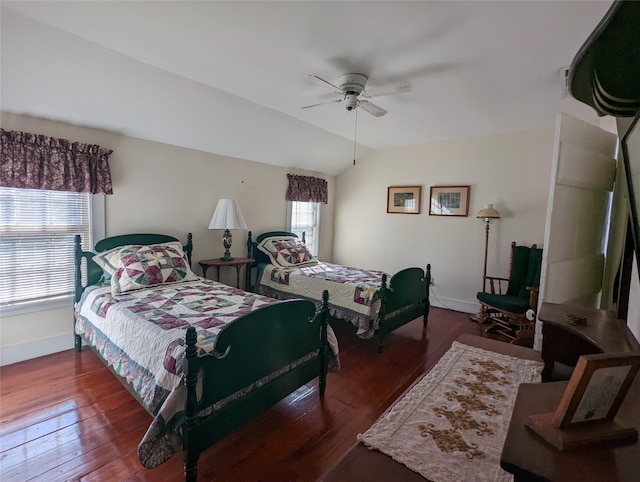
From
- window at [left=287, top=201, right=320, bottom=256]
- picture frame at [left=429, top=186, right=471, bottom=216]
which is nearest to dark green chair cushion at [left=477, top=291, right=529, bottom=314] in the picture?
picture frame at [left=429, top=186, right=471, bottom=216]

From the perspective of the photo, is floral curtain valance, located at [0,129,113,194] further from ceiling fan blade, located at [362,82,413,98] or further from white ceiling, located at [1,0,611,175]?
ceiling fan blade, located at [362,82,413,98]

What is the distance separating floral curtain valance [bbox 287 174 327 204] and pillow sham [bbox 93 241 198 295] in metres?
2.19

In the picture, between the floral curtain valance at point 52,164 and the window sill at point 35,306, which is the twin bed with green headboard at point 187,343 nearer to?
the window sill at point 35,306

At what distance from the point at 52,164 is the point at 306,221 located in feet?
11.4

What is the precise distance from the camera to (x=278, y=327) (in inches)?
77.4

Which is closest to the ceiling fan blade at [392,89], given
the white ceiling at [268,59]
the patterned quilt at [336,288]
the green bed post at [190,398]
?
the white ceiling at [268,59]

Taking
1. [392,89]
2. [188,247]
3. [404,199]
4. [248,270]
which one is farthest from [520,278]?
[188,247]

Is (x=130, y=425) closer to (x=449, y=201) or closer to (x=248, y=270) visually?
(x=248, y=270)

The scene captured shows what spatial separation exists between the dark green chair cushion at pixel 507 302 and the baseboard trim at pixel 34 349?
446cm

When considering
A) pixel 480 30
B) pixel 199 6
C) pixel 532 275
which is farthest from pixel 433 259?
pixel 199 6

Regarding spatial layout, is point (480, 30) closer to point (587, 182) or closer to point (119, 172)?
point (587, 182)

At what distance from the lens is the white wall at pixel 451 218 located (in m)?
4.02

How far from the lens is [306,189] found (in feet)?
17.1

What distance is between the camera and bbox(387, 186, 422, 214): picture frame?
489 cm
